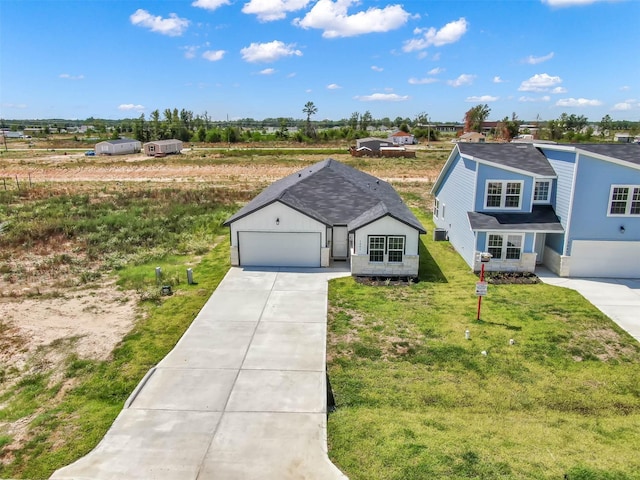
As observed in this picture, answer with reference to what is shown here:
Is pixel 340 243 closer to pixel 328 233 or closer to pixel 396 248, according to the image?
pixel 328 233

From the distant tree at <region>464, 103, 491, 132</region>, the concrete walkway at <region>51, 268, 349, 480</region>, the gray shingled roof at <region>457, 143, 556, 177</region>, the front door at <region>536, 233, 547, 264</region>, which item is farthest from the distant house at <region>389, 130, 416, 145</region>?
the concrete walkway at <region>51, 268, 349, 480</region>

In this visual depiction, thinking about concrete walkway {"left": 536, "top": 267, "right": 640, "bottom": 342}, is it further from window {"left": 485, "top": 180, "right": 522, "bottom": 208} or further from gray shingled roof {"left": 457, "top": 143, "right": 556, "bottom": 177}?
gray shingled roof {"left": 457, "top": 143, "right": 556, "bottom": 177}

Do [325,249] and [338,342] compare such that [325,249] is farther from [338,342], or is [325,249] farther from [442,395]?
[442,395]

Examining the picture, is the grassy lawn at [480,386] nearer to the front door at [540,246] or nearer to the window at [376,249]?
the window at [376,249]

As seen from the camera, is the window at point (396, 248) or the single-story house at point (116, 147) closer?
the window at point (396, 248)

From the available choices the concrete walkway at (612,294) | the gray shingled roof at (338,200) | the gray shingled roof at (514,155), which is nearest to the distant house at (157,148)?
the gray shingled roof at (338,200)

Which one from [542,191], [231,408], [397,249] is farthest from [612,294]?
[231,408]

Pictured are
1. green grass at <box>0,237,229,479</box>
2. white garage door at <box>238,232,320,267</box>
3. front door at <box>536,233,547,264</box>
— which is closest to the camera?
green grass at <box>0,237,229,479</box>
